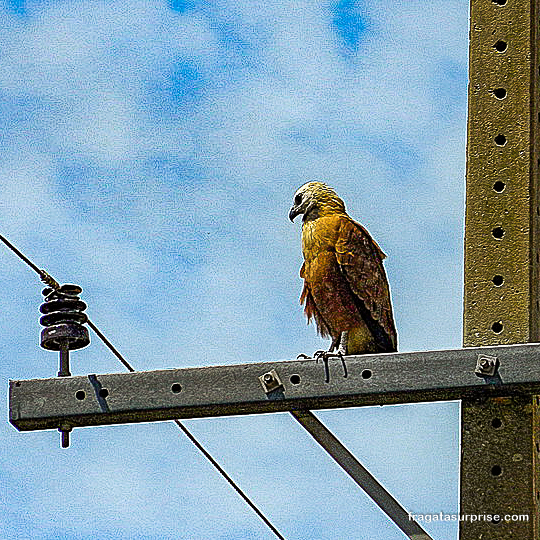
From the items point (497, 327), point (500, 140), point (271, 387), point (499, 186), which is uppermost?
point (500, 140)

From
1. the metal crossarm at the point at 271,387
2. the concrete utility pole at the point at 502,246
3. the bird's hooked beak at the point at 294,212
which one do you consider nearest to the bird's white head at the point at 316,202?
the bird's hooked beak at the point at 294,212

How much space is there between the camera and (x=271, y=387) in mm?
5531

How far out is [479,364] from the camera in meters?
5.41

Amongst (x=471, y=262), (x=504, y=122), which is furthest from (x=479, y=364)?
(x=504, y=122)

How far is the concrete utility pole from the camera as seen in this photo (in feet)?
18.3

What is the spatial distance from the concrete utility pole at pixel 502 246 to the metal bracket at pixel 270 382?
667 millimetres

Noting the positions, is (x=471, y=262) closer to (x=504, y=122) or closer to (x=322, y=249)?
(x=504, y=122)

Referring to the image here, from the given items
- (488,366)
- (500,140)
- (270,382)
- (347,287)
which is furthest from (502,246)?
(347,287)

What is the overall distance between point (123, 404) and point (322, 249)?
1718 millimetres

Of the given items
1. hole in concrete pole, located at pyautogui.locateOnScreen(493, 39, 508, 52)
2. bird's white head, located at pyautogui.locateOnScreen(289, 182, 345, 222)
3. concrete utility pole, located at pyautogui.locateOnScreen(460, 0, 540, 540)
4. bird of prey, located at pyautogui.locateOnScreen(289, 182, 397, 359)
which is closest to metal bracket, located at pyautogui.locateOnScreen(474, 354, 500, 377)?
concrete utility pole, located at pyautogui.locateOnScreen(460, 0, 540, 540)

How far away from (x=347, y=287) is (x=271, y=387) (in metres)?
1.56

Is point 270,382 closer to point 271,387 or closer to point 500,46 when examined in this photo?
point 271,387

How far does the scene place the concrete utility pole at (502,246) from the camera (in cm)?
558

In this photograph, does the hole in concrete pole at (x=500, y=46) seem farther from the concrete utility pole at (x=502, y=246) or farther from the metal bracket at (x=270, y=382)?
the metal bracket at (x=270, y=382)
